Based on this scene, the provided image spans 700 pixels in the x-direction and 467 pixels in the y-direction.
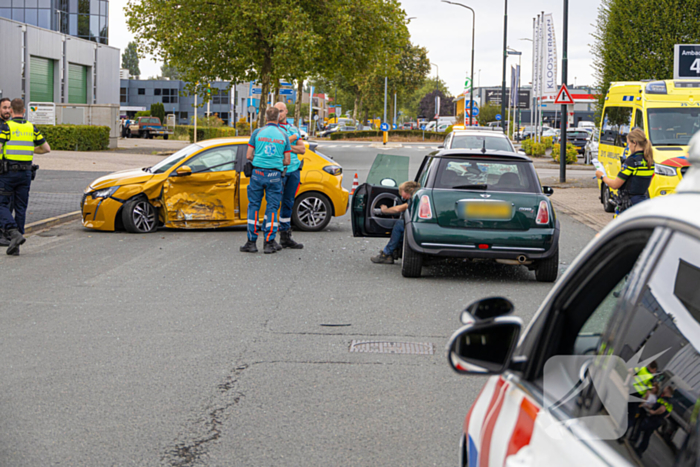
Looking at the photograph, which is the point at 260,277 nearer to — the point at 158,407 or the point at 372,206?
the point at 372,206

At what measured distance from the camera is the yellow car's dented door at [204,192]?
41.5ft

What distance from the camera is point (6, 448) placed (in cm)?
413

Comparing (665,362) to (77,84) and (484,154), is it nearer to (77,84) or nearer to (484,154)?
(484,154)

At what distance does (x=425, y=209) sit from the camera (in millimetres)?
9070

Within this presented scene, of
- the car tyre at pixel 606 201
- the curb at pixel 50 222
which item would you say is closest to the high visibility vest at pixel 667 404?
the curb at pixel 50 222

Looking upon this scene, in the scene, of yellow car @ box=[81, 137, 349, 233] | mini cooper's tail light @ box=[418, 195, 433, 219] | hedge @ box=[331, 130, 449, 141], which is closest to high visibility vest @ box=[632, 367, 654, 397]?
mini cooper's tail light @ box=[418, 195, 433, 219]

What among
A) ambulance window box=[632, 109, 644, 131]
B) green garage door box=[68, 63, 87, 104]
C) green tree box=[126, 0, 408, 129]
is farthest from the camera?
green garage door box=[68, 63, 87, 104]

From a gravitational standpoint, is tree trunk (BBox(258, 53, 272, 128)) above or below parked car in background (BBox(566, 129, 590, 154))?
above

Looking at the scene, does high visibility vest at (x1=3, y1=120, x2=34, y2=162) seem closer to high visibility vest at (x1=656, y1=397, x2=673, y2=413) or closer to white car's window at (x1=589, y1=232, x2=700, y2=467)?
white car's window at (x1=589, y1=232, x2=700, y2=467)

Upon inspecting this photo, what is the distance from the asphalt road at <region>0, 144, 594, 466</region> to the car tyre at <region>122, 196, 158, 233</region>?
7.17 ft

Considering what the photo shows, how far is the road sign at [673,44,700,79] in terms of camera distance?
2016 centimetres

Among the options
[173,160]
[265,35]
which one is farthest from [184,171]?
[265,35]

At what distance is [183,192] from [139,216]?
32.9 inches

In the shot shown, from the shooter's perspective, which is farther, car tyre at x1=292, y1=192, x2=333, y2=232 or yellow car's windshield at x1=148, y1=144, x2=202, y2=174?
car tyre at x1=292, y1=192, x2=333, y2=232
